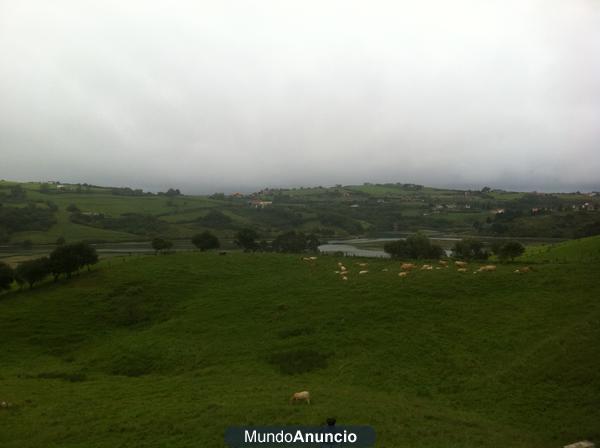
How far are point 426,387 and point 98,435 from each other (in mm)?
19627

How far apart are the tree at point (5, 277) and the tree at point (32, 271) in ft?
2.53

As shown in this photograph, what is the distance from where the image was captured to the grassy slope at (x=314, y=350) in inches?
770

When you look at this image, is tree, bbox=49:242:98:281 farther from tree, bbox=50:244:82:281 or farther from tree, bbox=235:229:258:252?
tree, bbox=235:229:258:252

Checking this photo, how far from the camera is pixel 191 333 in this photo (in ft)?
128

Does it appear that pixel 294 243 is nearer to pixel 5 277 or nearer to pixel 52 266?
pixel 52 266

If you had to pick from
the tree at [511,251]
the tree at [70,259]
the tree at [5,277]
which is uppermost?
the tree at [511,251]

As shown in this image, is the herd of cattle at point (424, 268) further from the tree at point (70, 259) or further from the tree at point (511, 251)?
the tree at point (70, 259)

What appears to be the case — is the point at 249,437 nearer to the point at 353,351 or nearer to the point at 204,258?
the point at 353,351

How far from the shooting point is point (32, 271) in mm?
52781

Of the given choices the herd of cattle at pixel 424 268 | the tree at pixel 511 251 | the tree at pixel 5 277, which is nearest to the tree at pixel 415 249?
the tree at pixel 511 251

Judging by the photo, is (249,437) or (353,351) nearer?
(249,437)

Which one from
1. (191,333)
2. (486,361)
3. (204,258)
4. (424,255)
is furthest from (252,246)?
(486,361)

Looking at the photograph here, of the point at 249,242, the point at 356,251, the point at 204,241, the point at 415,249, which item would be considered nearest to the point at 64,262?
the point at 204,241

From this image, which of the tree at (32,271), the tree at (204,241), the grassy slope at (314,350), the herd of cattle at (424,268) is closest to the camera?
the grassy slope at (314,350)
